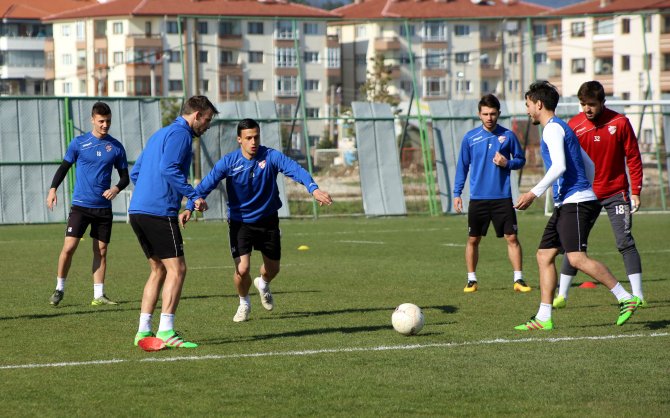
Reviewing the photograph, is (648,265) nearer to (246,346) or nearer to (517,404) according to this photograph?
(246,346)

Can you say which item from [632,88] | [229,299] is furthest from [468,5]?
[229,299]

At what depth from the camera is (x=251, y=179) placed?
34.5ft

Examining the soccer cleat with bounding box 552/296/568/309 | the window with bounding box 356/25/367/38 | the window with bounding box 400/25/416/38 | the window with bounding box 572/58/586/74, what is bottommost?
the soccer cleat with bounding box 552/296/568/309

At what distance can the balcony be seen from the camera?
40931 millimetres

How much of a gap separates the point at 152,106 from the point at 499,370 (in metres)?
21.8

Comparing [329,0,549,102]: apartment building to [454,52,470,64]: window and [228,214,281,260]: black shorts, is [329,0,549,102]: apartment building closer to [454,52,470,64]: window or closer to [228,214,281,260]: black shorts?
[454,52,470,64]: window

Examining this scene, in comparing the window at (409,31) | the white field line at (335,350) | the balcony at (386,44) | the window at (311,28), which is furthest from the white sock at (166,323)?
the balcony at (386,44)

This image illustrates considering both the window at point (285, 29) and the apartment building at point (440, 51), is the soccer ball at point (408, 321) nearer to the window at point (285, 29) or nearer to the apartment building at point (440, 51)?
the apartment building at point (440, 51)

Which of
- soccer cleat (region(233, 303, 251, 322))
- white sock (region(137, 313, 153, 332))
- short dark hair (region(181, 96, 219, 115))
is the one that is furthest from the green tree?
white sock (region(137, 313, 153, 332))

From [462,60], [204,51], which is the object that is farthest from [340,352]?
[204,51]

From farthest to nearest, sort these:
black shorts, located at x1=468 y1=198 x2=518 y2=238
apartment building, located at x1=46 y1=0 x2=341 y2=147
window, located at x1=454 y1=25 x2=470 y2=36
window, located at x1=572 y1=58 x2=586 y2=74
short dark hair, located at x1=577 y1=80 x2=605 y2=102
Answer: window, located at x1=572 y1=58 x2=586 y2=74
window, located at x1=454 y1=25 x2=470 y2=36
apartment building, located at x1=46 y1=0 x2=341 y2=147
black shorts, located at x1=468 y1=198 x2=518 y2=238
short dark hair, located at x1=577 y1=80 x2=605 y2=102

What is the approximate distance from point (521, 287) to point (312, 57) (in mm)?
27298

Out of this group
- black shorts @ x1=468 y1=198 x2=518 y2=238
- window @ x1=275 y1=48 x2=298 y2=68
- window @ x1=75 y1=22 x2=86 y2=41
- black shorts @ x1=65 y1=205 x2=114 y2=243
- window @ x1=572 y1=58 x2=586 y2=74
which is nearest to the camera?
black shorts @ x1=65 y1=205 x2=114 y2=243

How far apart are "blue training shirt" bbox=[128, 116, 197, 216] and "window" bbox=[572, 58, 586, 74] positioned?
61.6 meters
